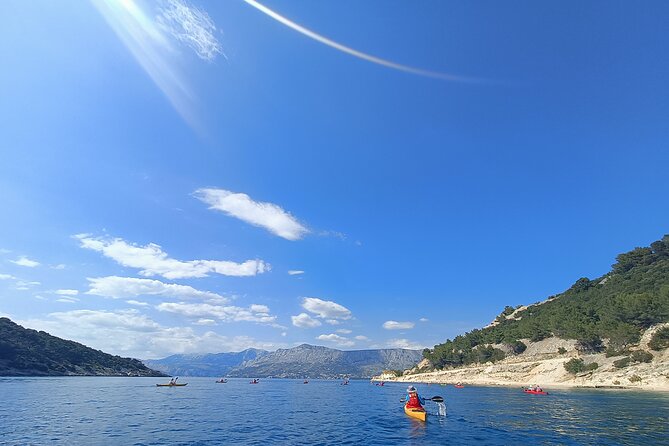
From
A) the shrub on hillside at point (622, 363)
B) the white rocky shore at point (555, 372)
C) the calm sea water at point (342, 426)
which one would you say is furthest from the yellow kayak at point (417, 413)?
the shrub on hillside at point (622, 363)

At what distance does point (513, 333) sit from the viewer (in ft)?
576

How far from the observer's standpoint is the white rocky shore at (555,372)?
9175 centimetres

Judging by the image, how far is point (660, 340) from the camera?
3905 inches

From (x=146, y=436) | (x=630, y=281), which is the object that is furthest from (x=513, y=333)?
(x=146, y=436)

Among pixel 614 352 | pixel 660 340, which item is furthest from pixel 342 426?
pixel 614 352

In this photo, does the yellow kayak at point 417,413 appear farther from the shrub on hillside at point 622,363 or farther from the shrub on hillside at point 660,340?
the shrub on hillside at point 660,340

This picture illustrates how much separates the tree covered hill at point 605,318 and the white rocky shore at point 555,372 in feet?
14.6

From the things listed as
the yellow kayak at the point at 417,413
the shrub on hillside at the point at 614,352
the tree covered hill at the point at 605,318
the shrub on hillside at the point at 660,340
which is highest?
the tree covered hill at the point at 605,318

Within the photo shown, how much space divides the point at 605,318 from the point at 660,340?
30675 mm

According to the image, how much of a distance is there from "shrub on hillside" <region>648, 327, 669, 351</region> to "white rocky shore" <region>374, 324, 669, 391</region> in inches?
60.6

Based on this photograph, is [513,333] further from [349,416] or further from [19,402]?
[19,402]

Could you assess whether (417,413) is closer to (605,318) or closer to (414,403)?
(414,403)

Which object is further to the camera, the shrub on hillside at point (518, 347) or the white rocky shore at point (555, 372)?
the shrub on hillside at point (518, 347)

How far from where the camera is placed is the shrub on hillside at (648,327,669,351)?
98438 millimetres
